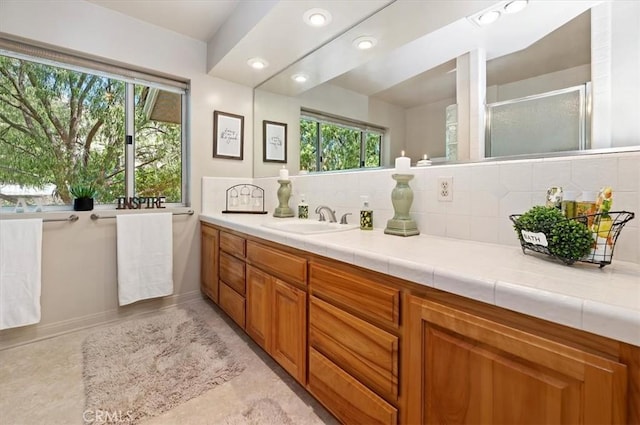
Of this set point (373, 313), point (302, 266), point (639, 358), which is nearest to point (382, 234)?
point (302, 266)

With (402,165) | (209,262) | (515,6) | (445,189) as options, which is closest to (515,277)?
(445,189)

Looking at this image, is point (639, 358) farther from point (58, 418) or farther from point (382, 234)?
point (58, 418)

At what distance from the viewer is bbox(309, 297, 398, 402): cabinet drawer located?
944 millimetres

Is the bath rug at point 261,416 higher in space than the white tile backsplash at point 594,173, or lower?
lower

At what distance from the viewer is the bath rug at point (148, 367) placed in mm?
1382

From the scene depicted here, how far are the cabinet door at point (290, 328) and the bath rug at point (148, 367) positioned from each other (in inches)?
14.9

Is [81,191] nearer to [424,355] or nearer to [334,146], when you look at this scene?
[334,146]

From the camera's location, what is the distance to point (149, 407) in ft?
4.50

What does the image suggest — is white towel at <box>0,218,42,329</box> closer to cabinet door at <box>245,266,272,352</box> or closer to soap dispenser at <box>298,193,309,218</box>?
cabinet door at <box>245,266,272,352</box>

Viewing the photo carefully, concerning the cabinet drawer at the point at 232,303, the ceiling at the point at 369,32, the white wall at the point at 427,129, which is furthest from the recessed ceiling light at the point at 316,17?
the cabinet drawer at the point at 232,303

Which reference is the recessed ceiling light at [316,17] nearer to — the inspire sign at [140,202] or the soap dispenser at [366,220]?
the soap dispenser at [366,220]

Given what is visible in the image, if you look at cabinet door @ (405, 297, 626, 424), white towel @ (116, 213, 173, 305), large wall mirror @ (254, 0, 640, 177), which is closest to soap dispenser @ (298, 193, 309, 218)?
large wall mirror @ (254, 0, 640, 177)

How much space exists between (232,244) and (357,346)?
4.07ft

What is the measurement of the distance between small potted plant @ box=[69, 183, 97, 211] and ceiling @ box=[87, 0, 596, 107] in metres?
1.34
